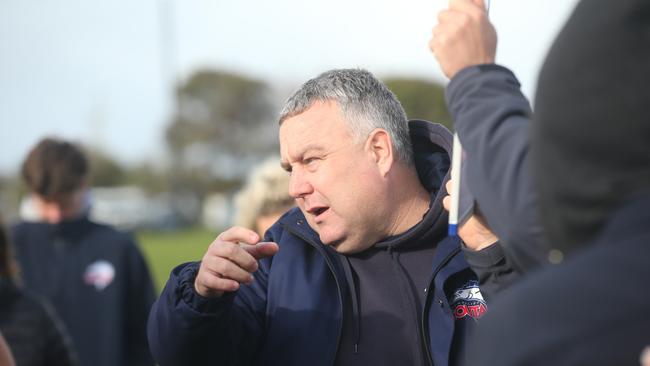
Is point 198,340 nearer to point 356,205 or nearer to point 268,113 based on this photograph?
point 356,205

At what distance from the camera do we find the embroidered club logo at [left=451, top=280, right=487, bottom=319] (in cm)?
272

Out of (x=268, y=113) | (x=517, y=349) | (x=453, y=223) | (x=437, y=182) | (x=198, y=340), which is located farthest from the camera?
(x=268, y=113)

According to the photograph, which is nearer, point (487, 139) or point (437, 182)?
point (487, 139)

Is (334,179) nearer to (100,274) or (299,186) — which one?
(299,186)

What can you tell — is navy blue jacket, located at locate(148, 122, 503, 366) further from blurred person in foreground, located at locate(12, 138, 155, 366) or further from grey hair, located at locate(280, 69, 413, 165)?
blurred person in foreground, located at locate(12, 138, 155, 366)

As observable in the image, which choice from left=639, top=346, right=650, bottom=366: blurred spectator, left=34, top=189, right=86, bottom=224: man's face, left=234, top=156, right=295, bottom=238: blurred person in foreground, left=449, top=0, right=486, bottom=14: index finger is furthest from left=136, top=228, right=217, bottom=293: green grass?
left=639, top=346, right=650, bottom=366: blurred spectator

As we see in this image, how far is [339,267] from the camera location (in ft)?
9.35

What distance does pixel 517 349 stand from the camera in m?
1.24

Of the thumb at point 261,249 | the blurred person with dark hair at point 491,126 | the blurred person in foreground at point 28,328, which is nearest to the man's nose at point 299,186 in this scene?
the thumb at point 261,249

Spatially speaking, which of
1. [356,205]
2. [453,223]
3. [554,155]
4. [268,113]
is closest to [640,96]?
[554,155]

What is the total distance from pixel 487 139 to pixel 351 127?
1.31 m

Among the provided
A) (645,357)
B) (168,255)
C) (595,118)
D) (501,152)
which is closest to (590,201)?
(595,118)

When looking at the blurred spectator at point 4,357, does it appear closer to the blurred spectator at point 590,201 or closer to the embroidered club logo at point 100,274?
the blurred spectator at point 590,201

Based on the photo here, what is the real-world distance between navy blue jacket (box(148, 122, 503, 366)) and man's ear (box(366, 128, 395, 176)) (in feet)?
0.77
